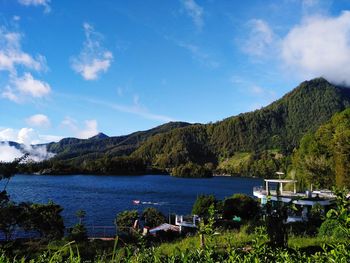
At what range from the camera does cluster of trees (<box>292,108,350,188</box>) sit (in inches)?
1569

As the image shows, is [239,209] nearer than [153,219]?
Yes

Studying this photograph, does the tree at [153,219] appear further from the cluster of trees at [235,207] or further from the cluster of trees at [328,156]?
the cluster of trees at [328,156]

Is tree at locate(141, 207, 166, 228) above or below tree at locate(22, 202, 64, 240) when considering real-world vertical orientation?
below

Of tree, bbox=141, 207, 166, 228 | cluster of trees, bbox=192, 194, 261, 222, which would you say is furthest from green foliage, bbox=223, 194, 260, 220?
tree, bbox=141, 207, 166, 228

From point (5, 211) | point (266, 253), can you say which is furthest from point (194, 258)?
point (5, 211)

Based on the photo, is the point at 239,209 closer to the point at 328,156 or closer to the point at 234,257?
the point at 328,156

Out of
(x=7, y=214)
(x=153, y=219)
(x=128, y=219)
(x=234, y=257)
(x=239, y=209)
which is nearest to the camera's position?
(x=234, y=257)

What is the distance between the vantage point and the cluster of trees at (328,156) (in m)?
39.8

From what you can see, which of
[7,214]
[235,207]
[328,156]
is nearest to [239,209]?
[235,207]

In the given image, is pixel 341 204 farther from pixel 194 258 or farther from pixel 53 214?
pixel 53 214

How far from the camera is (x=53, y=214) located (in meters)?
35.2

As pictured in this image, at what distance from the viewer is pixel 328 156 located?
5153cm

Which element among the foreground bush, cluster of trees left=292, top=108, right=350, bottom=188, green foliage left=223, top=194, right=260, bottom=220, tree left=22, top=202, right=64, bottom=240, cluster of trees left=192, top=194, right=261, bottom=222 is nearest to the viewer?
the foreground bush

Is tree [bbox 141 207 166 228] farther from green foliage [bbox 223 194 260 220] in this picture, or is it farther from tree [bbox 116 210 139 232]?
green foliage [bbox 223 194 260 220]
